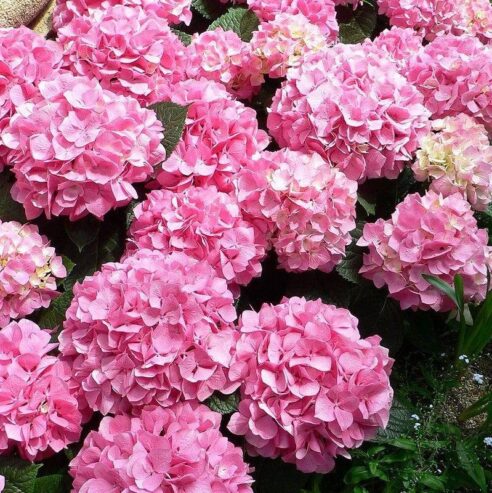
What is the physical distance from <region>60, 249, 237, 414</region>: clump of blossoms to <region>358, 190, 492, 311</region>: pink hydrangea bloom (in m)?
0.48

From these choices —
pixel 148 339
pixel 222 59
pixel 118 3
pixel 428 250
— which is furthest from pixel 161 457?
pixel 118 3

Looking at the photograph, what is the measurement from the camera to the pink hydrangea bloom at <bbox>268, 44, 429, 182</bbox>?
170cm

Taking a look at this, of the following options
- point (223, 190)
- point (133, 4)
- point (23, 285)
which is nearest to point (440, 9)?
point (133, 4)

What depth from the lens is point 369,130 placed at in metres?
1.69

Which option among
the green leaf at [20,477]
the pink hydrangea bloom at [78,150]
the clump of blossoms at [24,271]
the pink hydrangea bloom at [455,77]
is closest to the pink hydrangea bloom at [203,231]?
the pink hydrangea bloom at [78,150]

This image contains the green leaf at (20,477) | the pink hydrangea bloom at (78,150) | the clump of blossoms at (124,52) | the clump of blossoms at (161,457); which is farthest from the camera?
the clump of blossoms at (124,52)

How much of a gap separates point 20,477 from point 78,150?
0.70 m

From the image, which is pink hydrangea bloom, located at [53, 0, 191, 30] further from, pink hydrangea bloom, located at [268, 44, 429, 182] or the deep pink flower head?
the deep pink flower head

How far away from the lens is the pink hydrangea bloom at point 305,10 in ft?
7.48

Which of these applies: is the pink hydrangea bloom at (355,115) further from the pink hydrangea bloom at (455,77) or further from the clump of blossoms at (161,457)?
the clump of blossoms at (161,457)

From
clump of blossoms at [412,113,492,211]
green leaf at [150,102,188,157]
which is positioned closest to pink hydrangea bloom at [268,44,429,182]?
clump of blossoms at [412,113,492,211]

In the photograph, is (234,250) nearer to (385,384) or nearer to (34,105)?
(385,384)

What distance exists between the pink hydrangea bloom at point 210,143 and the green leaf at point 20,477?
76 cm

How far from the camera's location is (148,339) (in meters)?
1.30
